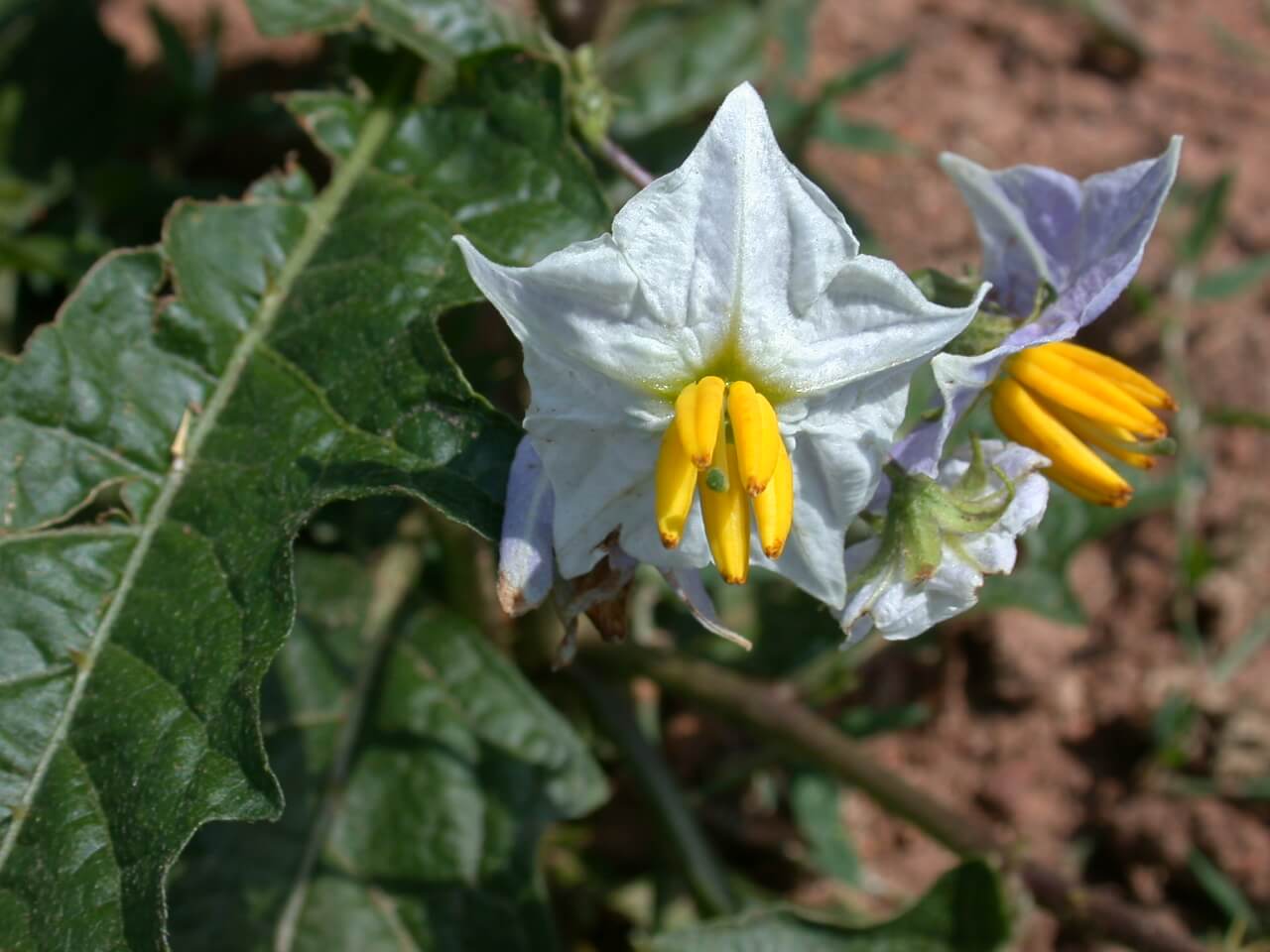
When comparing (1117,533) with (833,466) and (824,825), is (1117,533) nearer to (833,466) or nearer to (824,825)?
(824,825)

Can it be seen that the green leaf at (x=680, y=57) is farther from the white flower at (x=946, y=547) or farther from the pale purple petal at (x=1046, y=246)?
the white flower at (x=946, y=547)

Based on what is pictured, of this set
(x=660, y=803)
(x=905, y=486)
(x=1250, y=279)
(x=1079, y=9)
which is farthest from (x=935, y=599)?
(x=1079, y=9)

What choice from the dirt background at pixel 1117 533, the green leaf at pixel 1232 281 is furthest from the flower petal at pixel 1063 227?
A: the green leaf at pixel 1232 281

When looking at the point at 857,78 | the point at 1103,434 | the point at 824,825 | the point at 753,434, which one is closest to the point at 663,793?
the point at 824,825

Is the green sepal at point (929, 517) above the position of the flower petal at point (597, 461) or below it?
below

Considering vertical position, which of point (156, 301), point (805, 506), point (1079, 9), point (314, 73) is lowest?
point (1079, 9)

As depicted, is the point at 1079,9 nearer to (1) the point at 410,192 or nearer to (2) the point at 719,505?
(1) the point at 410,192
